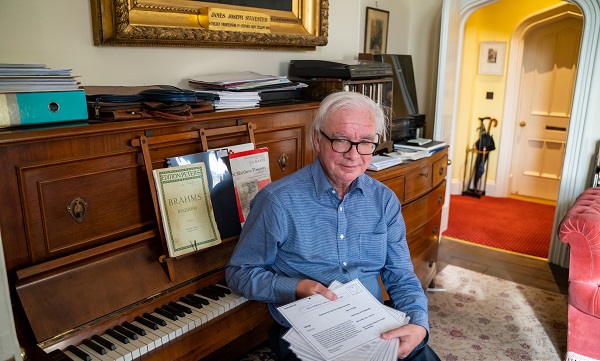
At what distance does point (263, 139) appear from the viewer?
6.90 feet

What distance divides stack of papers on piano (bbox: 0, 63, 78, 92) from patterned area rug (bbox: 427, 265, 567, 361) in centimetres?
233

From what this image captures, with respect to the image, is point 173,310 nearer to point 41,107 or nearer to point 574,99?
point 41,107

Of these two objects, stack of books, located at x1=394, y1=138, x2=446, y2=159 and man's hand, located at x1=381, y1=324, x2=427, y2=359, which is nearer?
man's hand, located at x1=381, y1=324, x2=427, y2=359

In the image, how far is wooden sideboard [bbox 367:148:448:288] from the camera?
2.65 meters

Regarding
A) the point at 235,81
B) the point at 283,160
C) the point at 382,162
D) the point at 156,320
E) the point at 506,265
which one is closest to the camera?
the point at 156,320

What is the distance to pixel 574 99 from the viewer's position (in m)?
3.62

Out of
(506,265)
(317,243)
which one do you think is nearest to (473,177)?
(506,265)

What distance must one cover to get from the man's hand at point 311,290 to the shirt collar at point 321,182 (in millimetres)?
298

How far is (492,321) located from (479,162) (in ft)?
10.3

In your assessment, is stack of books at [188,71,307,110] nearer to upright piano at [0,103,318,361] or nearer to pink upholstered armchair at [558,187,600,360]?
upright piano at [0,103,318,361]

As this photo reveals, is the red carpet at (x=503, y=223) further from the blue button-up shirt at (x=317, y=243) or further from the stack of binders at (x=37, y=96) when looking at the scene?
the stack of binders at (x=37, y=96)

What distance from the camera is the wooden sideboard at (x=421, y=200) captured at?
8.70 feet

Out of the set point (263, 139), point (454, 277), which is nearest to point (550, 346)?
point (454, 277)

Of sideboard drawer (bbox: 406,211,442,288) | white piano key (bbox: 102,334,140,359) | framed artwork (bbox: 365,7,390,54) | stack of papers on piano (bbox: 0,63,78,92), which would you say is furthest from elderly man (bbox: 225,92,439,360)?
framed artwork (bbox: 365,7,390,54)
